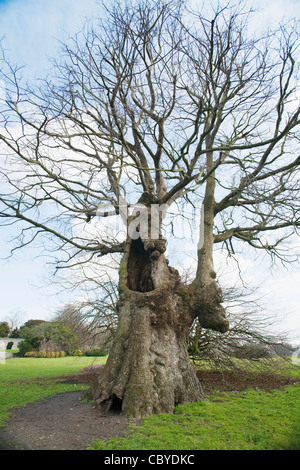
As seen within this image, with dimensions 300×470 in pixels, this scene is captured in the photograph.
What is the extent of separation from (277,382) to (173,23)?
39.1 ft

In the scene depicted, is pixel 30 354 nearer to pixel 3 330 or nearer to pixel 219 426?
pixel 3 330

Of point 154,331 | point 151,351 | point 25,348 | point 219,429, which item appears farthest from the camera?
point 25,348

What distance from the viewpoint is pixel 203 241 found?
916 centimetres

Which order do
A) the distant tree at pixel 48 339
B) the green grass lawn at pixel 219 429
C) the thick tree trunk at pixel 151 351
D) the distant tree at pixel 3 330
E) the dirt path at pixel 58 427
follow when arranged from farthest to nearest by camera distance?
the distant tree at pixel 3 330 < the distant tree at pixel 48 339 < the thick tree trunk at pixel 151 351 < the dirt path at pixel 58 427 < the green grass lawn at pixel 219 429

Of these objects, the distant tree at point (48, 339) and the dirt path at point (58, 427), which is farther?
the distant tree at point (48, 339)

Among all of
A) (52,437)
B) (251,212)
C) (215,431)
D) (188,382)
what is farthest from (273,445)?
(251,212)

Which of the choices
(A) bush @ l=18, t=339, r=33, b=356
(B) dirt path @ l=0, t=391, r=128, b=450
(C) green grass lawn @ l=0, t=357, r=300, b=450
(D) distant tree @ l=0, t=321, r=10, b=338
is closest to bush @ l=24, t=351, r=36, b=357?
(A) bush @ l=18, t=339, r=33, b=356

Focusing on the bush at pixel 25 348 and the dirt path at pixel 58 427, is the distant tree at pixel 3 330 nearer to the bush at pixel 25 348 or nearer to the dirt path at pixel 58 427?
the bush at pixel 25 348

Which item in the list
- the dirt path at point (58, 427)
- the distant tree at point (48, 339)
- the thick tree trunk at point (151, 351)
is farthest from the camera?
the distant tree at point (48, 339)

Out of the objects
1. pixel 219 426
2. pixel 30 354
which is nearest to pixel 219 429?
pixel 219 426

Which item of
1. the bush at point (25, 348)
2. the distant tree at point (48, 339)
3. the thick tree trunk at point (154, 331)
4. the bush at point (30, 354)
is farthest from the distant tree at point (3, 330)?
the thick tree trunk at point (154, 331)

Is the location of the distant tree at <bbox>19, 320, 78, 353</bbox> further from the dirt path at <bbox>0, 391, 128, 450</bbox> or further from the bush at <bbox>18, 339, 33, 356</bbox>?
the dirt path at <bbox>0, 391, 128, 450</bbox>

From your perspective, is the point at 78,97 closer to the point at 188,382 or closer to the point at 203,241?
the point at 203,241

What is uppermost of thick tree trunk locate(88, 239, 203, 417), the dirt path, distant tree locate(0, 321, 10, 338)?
distant tree locate(0, 321, 10, 338)
